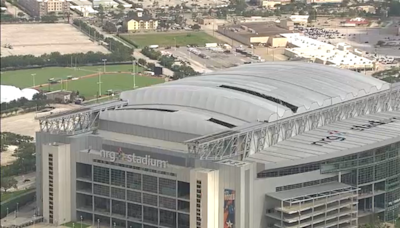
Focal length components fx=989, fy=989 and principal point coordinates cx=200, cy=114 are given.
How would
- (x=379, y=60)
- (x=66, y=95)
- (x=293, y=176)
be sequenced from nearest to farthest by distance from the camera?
(x=293, y=176) < (x=66, y=95) < (x=379, y=60)

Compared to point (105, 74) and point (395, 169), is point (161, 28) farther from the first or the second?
point (395, 169)

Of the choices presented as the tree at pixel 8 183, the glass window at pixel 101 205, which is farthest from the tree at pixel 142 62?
the glass window at pixel 101 205

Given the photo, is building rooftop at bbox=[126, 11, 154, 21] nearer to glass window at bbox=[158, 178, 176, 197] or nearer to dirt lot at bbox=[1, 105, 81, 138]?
dirt lot at bbox=[1, 105, 81, 138]

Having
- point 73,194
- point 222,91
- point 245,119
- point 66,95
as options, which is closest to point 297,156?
point 245,119

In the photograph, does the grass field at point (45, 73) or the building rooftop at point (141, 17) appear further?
the building rooftop at point (141, 17)

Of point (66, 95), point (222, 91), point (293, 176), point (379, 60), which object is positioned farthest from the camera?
point (379, 60)

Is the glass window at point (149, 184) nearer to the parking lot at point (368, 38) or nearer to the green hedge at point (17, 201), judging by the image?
the green hedge at point (17, 201)

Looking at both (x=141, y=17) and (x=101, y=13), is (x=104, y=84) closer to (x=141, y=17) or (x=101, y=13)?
(x=141, y=17)
